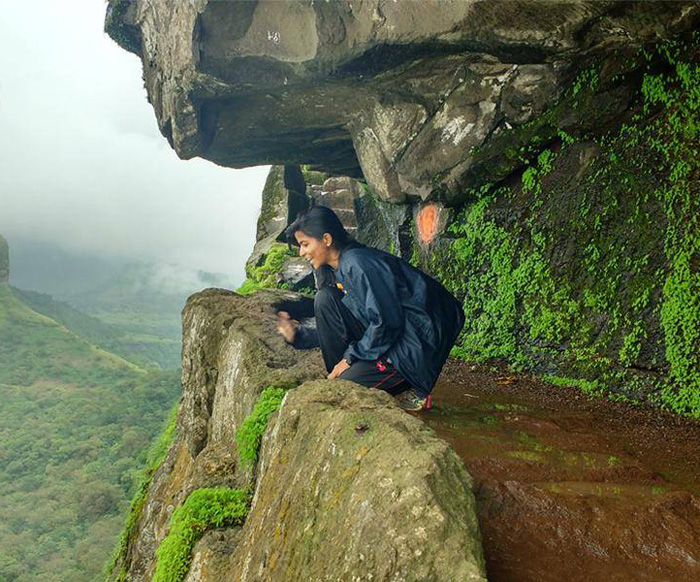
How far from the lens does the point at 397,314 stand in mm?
3988

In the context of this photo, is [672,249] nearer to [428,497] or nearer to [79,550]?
[428,497]

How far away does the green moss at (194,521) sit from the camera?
352cm

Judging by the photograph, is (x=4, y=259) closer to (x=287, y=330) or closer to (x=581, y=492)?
(x=287, y=330)

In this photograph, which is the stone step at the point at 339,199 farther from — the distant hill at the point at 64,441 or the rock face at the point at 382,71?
the distant hill at the point at 64,441

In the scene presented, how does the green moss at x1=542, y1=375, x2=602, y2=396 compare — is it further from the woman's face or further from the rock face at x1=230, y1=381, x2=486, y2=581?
the rock face at x1=230, y1=381, x2=486, y2=581

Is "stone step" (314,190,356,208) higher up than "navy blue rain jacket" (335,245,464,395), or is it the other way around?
"stone step" (314,190,356,208)

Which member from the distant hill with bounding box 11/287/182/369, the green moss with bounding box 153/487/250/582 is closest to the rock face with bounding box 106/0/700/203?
the green moss with bounding box 153/487/250/582

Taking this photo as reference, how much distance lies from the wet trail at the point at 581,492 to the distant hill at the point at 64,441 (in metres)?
42.0

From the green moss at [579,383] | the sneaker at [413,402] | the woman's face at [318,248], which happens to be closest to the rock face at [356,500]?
the woman's face at [318,248]

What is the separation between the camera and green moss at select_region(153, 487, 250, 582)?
3.52 metres

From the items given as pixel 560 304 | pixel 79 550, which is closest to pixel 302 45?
pixel 560 304

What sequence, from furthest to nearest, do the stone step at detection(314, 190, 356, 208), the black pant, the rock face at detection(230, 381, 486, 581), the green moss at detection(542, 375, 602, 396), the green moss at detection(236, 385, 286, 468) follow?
1. the stone step at detection(314, 190, 356, 208)
2. the green moss at detection(542, 375, 602, 396)
3. the black pant
4. the green moss at detection(236, 385, 286, 468)
5. the rock face at detection(230, 381, 486, 581)

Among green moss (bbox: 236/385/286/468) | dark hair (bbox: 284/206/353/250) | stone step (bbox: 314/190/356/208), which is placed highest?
stone step (bbox: 314/190/356/208)

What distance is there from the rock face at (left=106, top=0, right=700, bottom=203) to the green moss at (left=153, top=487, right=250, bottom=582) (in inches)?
244
